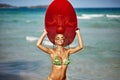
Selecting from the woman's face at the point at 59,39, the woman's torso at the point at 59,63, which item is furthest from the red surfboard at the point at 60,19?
the woman's torso at the point at 59,63

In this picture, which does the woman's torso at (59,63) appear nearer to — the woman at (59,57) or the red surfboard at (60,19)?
the woman at (59,57)

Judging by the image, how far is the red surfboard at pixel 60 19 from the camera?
2795mm

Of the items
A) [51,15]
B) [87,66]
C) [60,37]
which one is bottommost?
[87,66]

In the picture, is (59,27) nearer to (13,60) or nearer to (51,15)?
(51,15)

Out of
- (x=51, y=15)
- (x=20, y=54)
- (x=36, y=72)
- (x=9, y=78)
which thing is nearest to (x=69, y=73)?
(x=36, y=72)

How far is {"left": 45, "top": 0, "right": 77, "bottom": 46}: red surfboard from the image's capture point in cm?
279

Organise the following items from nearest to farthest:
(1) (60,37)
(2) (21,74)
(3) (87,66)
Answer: (1) (60,37) → (2) (21,74) → (3) (87,66)

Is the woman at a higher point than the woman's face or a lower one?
lower

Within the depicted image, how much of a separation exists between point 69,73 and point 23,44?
352cm

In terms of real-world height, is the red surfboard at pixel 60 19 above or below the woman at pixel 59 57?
above

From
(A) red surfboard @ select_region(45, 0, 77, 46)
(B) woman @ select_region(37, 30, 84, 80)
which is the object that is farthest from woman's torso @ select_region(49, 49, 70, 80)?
(A) red surfboard @ select_region(45, 0, 77, 46)

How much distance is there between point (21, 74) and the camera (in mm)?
5520

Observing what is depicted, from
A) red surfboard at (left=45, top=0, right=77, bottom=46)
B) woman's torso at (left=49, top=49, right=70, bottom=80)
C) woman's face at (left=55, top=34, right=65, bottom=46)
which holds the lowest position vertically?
woman's torso at (left=49, top=49, right=70, bottom=80)

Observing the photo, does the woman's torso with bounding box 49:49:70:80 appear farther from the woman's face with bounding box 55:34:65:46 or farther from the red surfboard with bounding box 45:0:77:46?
the red surfboard with bounding box 45:0:77:46
